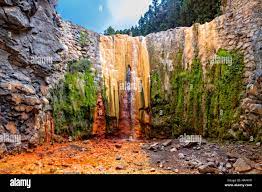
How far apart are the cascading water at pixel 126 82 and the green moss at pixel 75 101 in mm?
648

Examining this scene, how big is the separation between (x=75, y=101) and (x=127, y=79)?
2170 mm

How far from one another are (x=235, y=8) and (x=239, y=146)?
400 cm

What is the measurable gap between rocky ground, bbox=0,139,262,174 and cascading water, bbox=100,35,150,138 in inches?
54.7

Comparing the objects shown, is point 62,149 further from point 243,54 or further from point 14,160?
point 243,54

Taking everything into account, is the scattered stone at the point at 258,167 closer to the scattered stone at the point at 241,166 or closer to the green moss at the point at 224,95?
the scattered stone at the point at 241,166

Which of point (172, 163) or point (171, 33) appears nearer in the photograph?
point (172, 163)

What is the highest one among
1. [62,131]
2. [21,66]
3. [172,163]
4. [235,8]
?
[235,8]

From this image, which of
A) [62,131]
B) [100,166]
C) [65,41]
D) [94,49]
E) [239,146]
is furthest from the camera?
[94,49]

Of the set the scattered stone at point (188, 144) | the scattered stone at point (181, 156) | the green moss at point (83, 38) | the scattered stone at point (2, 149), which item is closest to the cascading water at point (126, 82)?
the green moss at point (83, 38)

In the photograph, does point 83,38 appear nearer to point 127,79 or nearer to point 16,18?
point 127,79

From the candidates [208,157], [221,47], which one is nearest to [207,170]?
[208,157]

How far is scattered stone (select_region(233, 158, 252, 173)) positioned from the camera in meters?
5.87

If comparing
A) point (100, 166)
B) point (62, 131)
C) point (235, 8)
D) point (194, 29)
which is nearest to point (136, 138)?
point (62, 131)

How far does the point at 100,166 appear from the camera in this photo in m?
6.50
